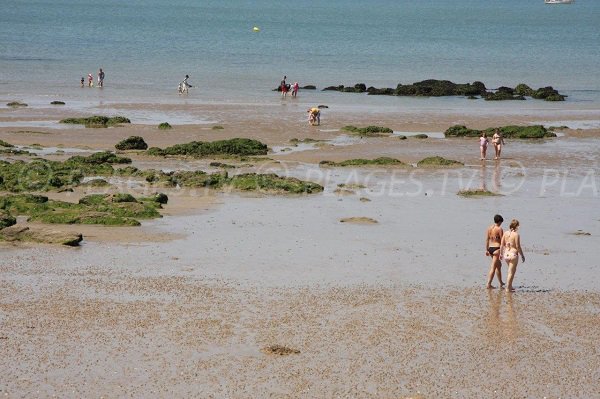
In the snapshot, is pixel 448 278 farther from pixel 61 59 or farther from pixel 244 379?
pixel 61 59

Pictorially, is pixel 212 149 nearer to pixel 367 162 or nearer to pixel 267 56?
pixel 367 162

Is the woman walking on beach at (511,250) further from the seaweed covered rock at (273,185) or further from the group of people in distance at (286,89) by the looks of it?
the group of people in distance at (286,89)

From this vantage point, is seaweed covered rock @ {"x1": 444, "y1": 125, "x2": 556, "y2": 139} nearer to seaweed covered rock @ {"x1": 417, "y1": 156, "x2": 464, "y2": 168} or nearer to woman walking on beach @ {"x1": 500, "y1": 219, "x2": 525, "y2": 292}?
seaweed covered rock @ {"x1": 417, "y1": 156, "x2": 464, "y2": 168}

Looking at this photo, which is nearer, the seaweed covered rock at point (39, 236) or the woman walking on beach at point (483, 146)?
the seaweed covered rock at point (39, 236)

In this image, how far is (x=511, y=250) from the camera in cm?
1788

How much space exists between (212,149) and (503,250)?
1790 cm

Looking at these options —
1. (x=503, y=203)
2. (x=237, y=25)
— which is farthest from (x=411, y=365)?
(x=237, y=25)

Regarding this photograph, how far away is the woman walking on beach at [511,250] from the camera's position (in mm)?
17688

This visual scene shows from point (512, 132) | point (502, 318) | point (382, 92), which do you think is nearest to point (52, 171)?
point (502, 318)

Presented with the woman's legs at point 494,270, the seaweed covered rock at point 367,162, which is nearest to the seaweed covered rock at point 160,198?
the seaweed covered rock at point 367,162

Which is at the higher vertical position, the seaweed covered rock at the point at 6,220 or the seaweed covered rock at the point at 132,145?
the seaweed covered rock at the point at 132,145

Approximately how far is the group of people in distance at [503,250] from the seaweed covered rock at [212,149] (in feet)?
56.9

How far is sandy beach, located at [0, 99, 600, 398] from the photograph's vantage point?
13.3 m

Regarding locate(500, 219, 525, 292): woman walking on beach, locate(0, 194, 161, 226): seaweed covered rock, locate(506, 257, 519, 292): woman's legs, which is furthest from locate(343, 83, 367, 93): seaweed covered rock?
locate(506, 257, 519, 292): woman's legs
